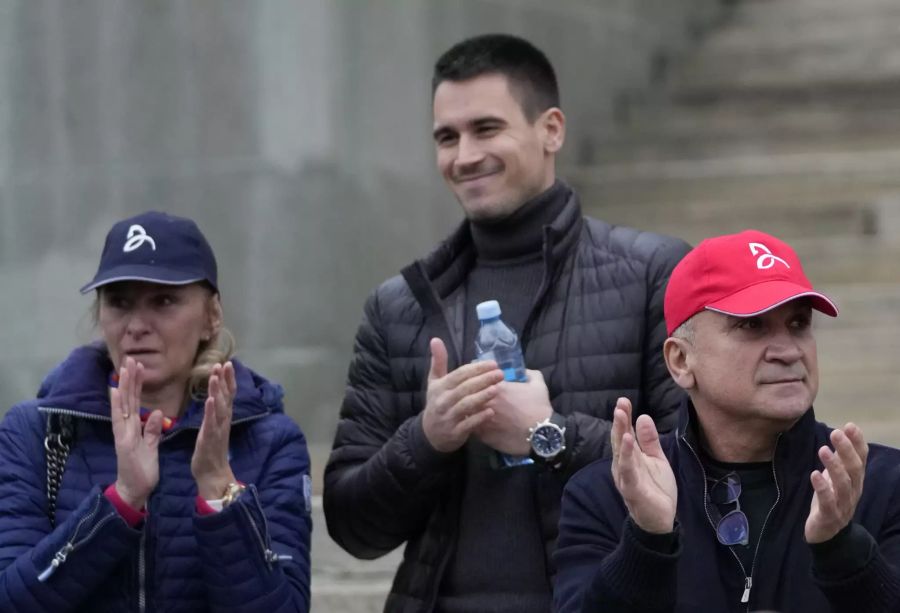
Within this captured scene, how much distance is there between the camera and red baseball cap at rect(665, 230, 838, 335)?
3.93m

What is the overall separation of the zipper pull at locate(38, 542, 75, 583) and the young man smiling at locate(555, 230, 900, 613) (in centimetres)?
127

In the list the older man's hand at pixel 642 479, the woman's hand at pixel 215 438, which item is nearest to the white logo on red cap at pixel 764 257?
the older man's hand at pixel 642 479

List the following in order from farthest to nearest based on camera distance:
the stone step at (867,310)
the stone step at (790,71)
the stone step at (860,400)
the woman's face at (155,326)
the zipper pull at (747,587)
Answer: the stone step at (790,71), the stone step at (867,310), the stone step at (860,400), the woman's face at (155,326), the zipper pull at (747,587)

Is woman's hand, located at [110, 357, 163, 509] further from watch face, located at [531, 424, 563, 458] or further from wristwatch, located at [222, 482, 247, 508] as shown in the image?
watch face, located at [531, 424, 563, 458]

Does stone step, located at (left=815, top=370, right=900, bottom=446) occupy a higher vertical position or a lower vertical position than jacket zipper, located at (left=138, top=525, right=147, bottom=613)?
lower

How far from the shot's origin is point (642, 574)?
11.9ft

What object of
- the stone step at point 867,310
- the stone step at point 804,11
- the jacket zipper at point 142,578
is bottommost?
the stone step at point 867,310

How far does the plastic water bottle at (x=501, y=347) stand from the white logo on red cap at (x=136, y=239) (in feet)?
3.06

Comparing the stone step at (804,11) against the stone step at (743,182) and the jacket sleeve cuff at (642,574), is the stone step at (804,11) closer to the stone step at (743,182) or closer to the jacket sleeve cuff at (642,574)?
the stone step at (743,182)

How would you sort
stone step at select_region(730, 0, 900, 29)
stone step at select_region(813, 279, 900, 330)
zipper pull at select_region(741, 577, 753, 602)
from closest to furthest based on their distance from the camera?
zipper pull at select_region(741, 577, 753, 602)
stone step at select_region(813, 279, 900, 330)
stone step at select_region(730, 0, 900, 29)

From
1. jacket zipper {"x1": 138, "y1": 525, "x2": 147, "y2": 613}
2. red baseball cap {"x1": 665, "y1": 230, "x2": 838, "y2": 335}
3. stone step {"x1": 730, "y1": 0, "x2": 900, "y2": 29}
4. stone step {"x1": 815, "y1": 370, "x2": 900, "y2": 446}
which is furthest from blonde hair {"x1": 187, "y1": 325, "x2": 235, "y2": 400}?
stone step {"x1": 730, "y1": 0, "x2": 900, "y2": 29}

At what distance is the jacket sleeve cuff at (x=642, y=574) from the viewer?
363 centimetres

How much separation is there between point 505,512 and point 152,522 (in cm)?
94

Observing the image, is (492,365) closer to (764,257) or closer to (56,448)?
(764,257)
